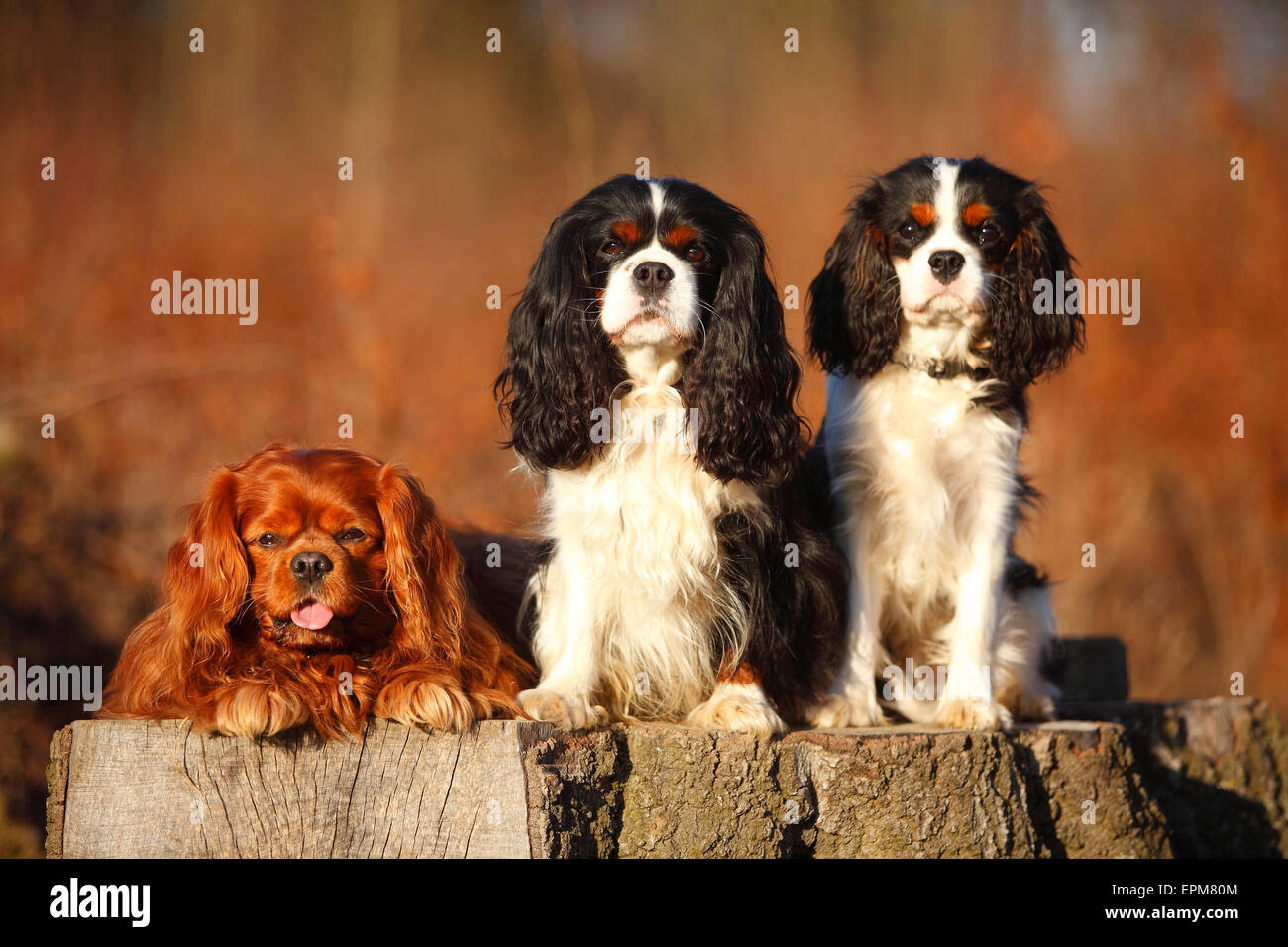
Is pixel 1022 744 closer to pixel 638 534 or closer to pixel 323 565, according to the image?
pixel 638 534

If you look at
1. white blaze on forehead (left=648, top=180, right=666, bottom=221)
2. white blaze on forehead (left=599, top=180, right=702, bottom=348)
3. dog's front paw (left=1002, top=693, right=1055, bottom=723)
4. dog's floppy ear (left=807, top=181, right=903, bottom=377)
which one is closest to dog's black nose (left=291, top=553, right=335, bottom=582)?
white blaze on forehead (left=599, top=180, right=702, bottom=348)

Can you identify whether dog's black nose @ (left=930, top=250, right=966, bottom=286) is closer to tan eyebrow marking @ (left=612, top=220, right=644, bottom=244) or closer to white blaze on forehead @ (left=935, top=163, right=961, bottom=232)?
white blaze on forehead @ (left=935, top=163, right=961, bottom=232)

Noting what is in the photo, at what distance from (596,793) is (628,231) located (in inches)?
59.5

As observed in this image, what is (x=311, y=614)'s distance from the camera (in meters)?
3.26

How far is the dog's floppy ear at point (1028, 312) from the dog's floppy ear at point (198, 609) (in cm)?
233

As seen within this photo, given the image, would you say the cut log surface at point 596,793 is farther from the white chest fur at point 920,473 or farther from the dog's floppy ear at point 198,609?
the white chest fur at point 920,473

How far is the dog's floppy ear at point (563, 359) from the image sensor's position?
347 cm

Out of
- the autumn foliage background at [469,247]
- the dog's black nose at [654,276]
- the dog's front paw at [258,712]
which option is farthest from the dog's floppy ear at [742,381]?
the autumn foliage background at [469,247]

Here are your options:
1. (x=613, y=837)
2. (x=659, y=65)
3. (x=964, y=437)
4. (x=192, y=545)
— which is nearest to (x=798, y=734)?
(x=613, y=837)

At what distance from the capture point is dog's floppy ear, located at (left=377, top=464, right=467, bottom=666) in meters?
3.44

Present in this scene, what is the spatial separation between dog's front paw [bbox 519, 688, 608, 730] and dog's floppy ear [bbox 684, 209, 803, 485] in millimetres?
741

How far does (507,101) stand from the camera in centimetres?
937
